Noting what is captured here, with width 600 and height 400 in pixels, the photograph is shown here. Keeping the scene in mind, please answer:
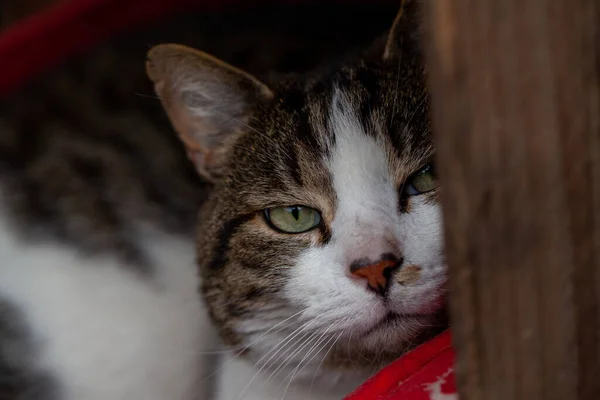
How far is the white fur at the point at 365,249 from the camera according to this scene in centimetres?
93

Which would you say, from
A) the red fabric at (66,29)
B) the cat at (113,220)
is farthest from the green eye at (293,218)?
the red fabric at (66,29)

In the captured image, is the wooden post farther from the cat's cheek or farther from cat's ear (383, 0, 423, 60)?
cat's ear (383, 0, 423, 60)

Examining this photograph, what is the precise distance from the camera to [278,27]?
77.4 inches

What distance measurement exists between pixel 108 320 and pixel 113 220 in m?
0.25

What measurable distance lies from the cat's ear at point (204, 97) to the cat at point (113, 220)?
0.29ft

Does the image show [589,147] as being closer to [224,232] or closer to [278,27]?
[224,232]

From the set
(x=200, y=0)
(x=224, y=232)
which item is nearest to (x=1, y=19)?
(x=200, y=0)

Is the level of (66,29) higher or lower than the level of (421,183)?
higher

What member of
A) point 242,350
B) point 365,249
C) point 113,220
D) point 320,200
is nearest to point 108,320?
point 113,220

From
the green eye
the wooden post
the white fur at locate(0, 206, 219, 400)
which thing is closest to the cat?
the white fur at locate(0, 206, 219, 400)

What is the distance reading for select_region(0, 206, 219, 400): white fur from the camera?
1454 millimetres

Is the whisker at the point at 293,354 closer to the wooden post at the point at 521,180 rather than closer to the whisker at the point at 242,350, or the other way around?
the whisker at the point at 242,350

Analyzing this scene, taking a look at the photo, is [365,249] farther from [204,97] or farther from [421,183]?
[204,97]

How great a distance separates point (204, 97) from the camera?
3.97 ft
